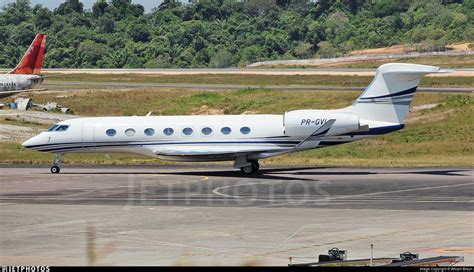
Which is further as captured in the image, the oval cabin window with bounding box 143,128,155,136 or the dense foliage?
the dense foliage

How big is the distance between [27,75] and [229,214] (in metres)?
58.9

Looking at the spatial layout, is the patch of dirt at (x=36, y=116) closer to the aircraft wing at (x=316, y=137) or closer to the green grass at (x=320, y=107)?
the green grass at (x=320, y=107)

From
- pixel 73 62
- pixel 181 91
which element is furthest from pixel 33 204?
pixel 73 62

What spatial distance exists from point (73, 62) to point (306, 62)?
133 feet

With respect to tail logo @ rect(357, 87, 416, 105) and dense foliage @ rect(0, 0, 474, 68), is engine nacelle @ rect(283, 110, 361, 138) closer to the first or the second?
tail logo @ rect(357, 87, 416, 105)

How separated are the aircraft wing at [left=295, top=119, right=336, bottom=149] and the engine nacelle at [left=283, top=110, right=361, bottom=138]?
14 cm

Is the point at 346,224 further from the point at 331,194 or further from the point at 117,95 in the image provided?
the point at 117,95

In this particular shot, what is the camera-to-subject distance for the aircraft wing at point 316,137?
1929 inches

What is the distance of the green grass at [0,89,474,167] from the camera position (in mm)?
61594

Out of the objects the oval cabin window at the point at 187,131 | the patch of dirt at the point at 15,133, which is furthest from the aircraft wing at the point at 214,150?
the patch of dirt at the point at 15,133

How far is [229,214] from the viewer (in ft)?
117

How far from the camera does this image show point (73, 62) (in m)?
166

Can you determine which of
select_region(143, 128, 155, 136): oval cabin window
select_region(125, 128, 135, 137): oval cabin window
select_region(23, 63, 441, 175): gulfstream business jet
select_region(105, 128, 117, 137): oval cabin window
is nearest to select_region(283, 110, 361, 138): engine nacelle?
select_region(23, 63, 441, 175): gulfstream business jet

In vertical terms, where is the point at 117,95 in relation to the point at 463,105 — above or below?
above
